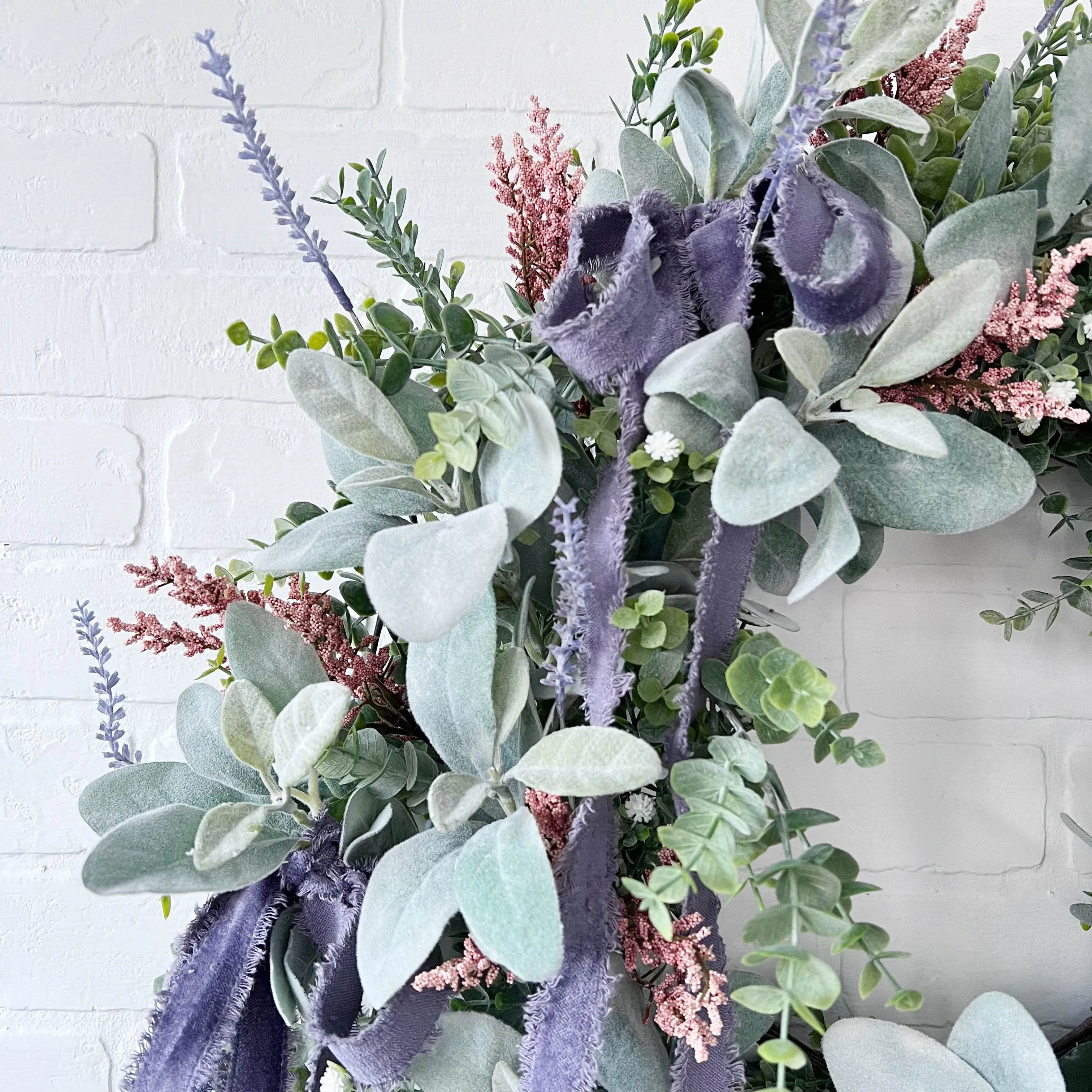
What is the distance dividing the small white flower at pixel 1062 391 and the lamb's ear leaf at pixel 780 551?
0.47ft

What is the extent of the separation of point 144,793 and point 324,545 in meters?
0.19

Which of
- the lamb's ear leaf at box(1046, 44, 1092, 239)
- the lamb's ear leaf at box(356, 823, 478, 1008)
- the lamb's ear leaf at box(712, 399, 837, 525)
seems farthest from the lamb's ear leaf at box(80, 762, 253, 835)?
the lamb's ear leaf at box(1046, 44, 1092, 239)

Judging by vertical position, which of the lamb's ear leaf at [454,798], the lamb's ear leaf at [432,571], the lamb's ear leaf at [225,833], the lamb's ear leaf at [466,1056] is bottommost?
the lamb's ear leaf at [466,1056]

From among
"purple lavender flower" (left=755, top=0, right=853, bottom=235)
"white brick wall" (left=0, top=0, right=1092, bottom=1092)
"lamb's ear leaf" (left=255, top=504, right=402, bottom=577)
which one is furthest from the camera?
"white brick wall" (left=0, top=0, right=1092, bottom=1092)

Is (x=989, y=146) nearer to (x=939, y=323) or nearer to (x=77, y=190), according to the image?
(x=939, y=323)

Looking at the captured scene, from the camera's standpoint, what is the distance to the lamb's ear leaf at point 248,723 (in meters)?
0.45

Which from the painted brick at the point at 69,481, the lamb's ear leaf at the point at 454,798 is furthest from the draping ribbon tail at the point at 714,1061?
the painted brick at the point at 69,481

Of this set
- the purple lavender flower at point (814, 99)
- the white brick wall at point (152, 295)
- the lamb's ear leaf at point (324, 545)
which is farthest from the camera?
the white brick wall at point (152, 295)

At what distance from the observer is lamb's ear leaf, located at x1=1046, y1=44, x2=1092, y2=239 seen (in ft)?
1.42

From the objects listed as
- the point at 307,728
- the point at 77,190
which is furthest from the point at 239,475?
the point at 307,728

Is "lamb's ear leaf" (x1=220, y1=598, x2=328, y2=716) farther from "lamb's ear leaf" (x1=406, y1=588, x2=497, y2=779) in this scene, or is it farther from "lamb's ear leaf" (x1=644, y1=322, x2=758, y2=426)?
"lamb's ear leaf" (x1=644, y1=322, x2=758, y2=426)

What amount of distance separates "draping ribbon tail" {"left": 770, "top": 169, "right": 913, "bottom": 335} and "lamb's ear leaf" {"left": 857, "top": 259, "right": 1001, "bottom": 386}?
0.04 feet

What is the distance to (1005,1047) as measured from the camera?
0.49m

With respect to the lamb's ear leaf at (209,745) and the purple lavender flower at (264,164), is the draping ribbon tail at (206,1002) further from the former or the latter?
the purple lavender flower at (264,164)
